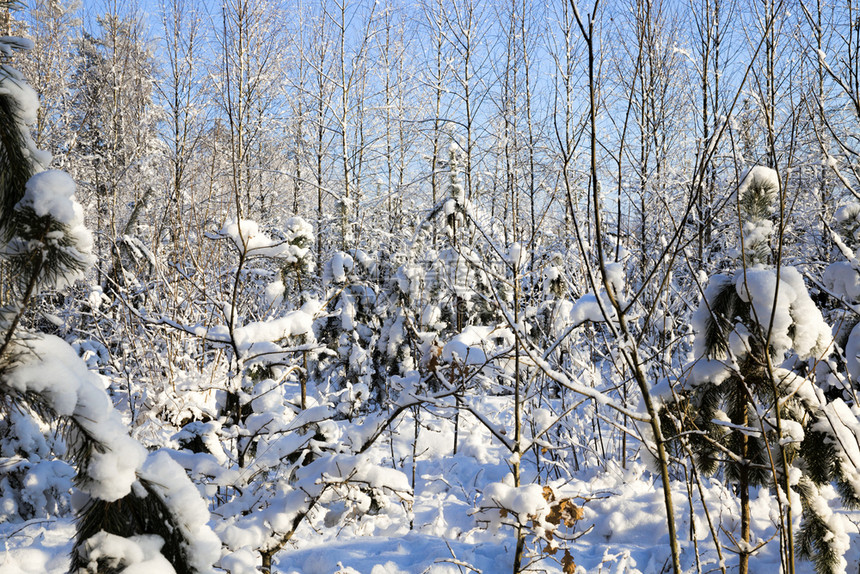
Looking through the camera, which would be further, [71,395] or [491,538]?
[491,538]

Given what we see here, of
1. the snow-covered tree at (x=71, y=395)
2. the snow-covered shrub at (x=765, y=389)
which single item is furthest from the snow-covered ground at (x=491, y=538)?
the snow-covered tree at (x=71, y=395)

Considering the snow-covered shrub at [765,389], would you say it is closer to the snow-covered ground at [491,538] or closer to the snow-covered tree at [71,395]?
the snow-covered ground at [491,538]

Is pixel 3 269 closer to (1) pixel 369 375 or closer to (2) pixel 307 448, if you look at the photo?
(2) pixel 307 448

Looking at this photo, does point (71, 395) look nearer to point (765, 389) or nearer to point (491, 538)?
point (765, 389)

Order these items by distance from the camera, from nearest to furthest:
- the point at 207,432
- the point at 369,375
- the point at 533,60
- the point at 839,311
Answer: the point at 207,432
the point at 839,311
the point at 369,375
the point at 533,60

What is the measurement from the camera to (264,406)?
291 centimetres

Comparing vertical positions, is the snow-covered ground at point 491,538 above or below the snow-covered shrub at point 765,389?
below

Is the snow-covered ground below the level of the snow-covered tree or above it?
below

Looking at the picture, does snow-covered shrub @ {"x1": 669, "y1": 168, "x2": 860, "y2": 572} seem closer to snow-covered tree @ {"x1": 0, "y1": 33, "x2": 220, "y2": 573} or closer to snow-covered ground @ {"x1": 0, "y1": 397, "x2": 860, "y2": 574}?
snow-covered ground @ {"x1": 0, "y1": 397, "x2": 860, "y2": 574}

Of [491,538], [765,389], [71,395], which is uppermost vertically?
[71,395]

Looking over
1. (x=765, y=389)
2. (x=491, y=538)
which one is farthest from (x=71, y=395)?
(x=491, y=538)

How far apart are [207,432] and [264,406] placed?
1.09 ft

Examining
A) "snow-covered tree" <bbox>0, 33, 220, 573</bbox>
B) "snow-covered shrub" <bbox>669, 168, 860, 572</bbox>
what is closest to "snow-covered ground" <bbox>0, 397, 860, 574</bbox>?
"snow-covered shrub" <bbox>669, 168, 860, 572</bbox>

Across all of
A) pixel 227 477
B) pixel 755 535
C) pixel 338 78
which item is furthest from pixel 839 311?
pixel 338 78
